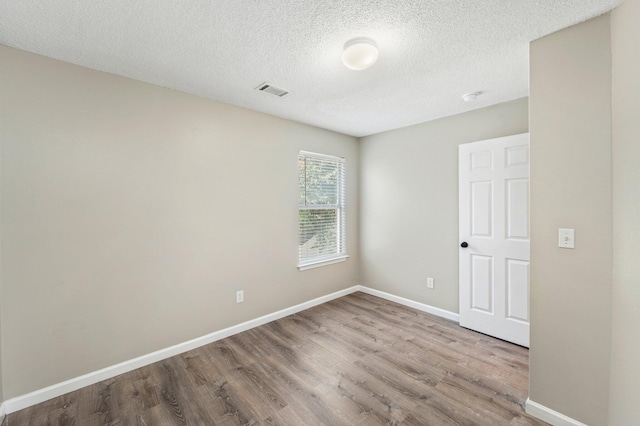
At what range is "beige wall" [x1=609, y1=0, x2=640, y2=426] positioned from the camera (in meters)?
1.28

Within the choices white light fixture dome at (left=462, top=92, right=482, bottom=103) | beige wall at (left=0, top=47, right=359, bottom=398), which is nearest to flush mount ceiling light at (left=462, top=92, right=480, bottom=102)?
white light fixture dome at (left=462, top=92, right=482, bottom=103)

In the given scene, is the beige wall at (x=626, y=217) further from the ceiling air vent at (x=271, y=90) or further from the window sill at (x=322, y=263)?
the window sill at (x=322, y=263)

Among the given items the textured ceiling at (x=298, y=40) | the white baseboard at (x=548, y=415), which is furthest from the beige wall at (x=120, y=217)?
the white baseboard at (x=548, y=415)

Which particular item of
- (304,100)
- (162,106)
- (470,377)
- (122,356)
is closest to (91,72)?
(162,106)

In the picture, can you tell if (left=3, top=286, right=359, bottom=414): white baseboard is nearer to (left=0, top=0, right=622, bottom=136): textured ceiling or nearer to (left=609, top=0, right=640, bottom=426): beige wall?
(left=0, top=0, right=622, bottom=136): textured ceiling

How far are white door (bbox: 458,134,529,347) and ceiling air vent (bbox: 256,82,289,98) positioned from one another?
2.09 meters

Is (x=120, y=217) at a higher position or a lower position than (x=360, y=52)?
lower

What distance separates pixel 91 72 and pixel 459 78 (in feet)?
9.95

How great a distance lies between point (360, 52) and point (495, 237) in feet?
7.61

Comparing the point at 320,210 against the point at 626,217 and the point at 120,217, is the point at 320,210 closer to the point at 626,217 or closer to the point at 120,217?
the point at 120,217

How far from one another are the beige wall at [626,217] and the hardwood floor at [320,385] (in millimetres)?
591

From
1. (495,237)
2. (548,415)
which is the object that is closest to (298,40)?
(495,237)

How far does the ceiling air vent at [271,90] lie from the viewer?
2379mm

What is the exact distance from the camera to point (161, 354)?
2377mm
